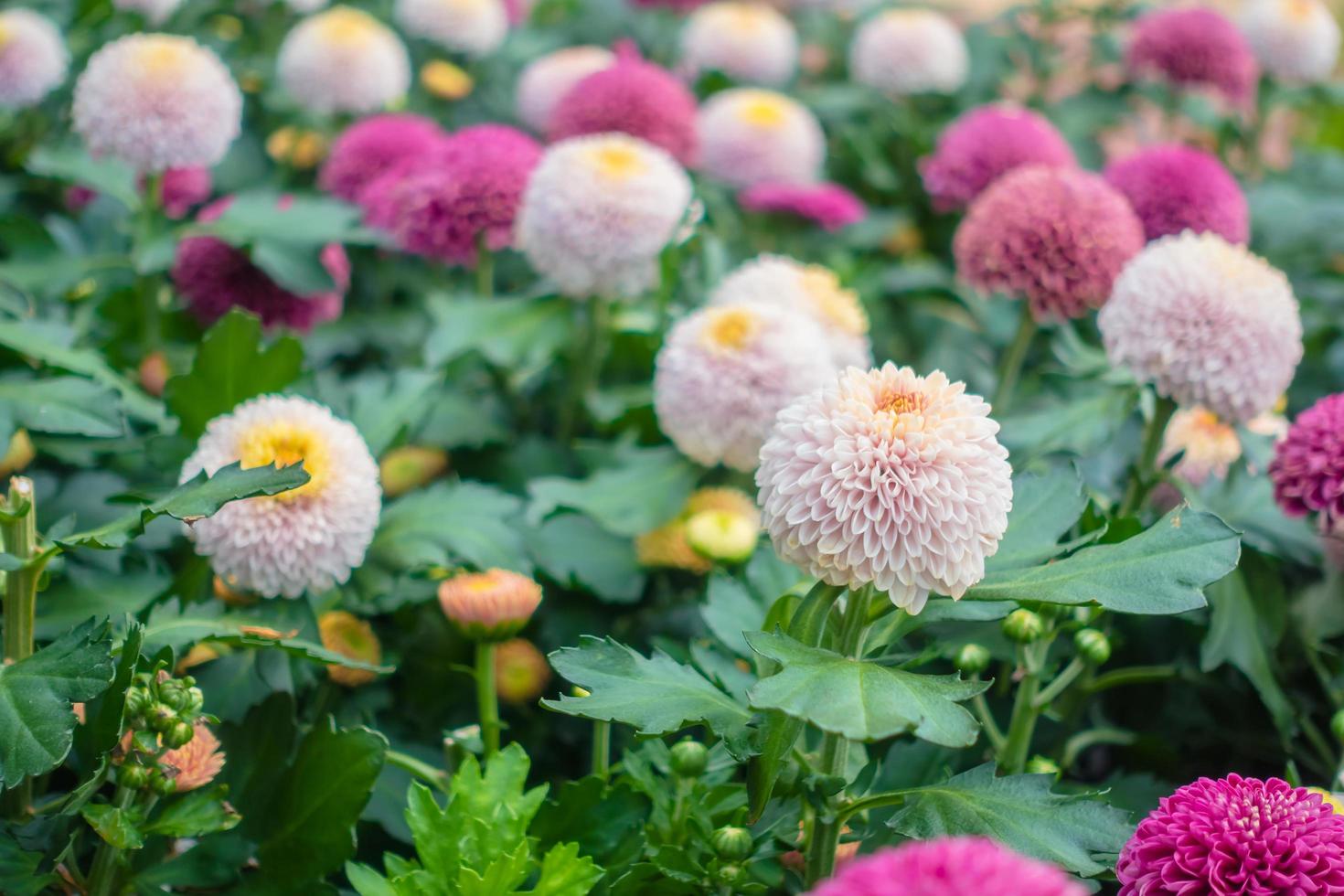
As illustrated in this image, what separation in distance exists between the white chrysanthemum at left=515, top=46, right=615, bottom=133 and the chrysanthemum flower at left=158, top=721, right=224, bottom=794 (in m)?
1.45

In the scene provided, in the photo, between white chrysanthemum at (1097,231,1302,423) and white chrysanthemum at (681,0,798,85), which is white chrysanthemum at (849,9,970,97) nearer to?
white chrysanthemum at (681,0,798,85)

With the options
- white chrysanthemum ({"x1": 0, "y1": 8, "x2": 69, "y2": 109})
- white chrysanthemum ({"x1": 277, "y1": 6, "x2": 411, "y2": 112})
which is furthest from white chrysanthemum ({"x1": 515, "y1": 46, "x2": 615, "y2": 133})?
white chrysanthemum ({"x1": 0, "y1": 8, "x2": 69, "y2": 109})

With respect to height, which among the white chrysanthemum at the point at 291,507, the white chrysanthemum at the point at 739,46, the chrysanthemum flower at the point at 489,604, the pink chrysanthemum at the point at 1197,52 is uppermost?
the pink chrysanthemum at the point at 1197,52

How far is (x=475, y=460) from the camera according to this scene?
1.76 metres

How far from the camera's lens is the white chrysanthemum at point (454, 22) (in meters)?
2.46

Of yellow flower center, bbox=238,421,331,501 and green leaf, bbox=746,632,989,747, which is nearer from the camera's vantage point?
green leaf, bbox=746,632,989,747

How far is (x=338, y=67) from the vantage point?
7.03 ft

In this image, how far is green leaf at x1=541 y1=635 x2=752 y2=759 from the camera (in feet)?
2.93

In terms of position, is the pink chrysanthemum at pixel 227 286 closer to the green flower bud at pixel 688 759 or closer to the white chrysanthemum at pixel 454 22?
the white chrysanthemum at pixel 454 22

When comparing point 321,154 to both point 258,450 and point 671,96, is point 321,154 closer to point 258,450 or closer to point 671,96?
point 671,96

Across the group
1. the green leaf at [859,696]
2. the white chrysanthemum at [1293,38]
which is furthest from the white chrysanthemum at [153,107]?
the white chrysanthemum at [1293,38]

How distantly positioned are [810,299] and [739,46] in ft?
4.04

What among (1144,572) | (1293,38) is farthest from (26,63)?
(1293,38)

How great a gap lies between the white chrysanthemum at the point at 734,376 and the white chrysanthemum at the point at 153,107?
2.30 ft
